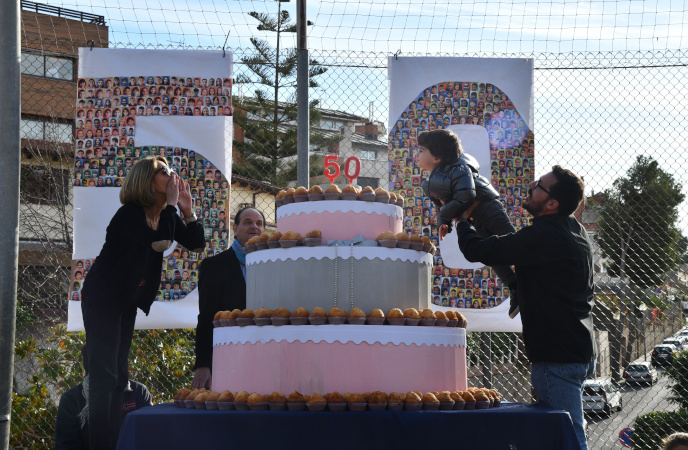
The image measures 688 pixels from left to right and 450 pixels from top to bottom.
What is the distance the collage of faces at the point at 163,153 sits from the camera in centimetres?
590

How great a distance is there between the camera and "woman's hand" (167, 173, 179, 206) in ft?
12.8

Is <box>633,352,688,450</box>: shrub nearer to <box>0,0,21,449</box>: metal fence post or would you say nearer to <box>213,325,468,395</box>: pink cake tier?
<box>213,325,468,395</box>: pink cake tier

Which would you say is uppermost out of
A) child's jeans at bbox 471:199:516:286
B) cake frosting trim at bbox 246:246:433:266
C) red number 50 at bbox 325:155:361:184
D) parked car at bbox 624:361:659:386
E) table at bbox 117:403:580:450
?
red number 50 at bbox 325:155:361:184

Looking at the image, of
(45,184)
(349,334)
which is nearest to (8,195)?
(349,334)

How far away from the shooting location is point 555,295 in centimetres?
352

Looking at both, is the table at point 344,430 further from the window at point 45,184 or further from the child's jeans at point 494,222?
the window at point 45,184

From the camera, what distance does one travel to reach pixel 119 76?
604 cm

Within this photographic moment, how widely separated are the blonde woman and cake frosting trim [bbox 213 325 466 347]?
68 cm

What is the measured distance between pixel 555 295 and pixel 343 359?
105cm

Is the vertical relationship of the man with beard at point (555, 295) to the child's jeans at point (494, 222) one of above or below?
below

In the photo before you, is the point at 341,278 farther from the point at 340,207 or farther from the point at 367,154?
the point at 367,154

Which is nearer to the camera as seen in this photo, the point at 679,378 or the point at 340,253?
the point at 340,253

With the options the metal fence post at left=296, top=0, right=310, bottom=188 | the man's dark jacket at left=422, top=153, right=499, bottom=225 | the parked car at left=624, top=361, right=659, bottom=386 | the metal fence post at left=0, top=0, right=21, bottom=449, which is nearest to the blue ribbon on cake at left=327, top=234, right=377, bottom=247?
the man's dark jacket at left=422, top=153, right=499, bottom=225

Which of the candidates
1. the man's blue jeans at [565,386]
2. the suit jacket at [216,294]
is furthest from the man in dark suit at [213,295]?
the man's blue jeans at [565,386]
